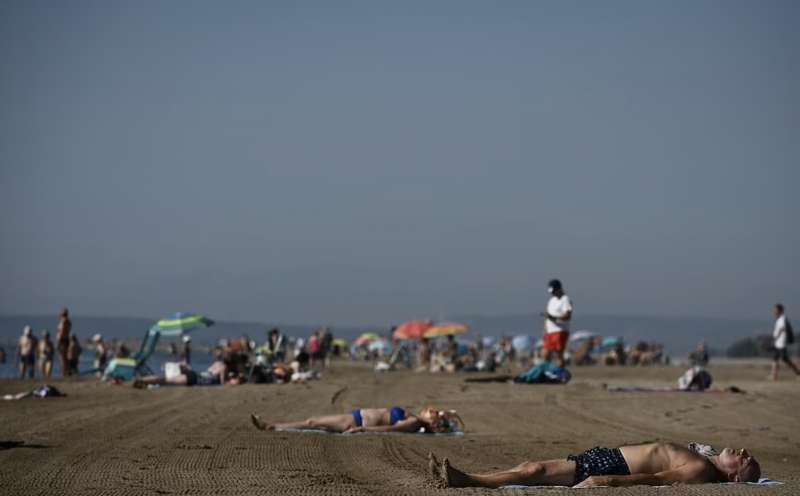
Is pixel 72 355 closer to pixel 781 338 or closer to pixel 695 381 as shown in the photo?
pixel 695 381

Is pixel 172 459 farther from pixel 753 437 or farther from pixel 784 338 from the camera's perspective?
pixel 784 338

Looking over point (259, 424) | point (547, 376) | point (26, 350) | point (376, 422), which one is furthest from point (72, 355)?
point (376, 422)

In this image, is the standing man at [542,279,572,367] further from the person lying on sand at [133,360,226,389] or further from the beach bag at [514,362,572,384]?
the person lying on sand at [133,360,226,389]

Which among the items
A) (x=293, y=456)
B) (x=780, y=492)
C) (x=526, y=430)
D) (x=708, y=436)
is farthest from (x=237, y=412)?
(x=780, y=492)

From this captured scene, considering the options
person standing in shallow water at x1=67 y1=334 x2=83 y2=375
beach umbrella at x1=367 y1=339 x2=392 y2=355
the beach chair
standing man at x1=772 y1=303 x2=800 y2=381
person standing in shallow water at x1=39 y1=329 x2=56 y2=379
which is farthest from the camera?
beach umbrella at x1=367 y1=339 x2=392 y2=355

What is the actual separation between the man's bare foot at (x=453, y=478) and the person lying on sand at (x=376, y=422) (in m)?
4.49

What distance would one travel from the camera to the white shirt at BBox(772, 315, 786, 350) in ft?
73.2

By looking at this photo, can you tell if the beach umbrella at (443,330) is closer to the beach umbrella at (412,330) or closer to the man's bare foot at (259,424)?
the beach umbrella at (412,330)

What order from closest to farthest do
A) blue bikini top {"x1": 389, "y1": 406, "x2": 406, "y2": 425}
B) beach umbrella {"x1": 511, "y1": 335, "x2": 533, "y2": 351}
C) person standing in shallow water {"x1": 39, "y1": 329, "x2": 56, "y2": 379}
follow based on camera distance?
blue bikini top {"x1": 389, "y1": 406, "x2": 406, "y2": 425}
person standing in shallow water {"x1": 39, "y1": 329, "x2": 56, "y2": 379}
beach umbrella {"x1": 511, "y1": 335, "x2": 533, "y2": 351}

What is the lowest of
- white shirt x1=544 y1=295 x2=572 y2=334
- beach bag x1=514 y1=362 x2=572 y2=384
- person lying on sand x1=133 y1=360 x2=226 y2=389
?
person lying on sand x1=133 y1=360 x2=226 y2=389

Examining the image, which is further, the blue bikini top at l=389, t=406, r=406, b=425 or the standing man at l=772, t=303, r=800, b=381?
the standing man at l=772, t=303, r=800, b=381

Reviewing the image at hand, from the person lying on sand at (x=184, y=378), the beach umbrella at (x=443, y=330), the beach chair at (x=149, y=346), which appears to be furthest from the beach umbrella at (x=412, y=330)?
the person lying on sand at (x=184, y=378)

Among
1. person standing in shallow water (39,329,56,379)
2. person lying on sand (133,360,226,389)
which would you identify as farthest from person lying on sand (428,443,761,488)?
person standing in shallow water (39,329,56,379)

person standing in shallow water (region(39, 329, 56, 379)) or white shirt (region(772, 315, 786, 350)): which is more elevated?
white shirt (region(772, 315, 786, 350))
